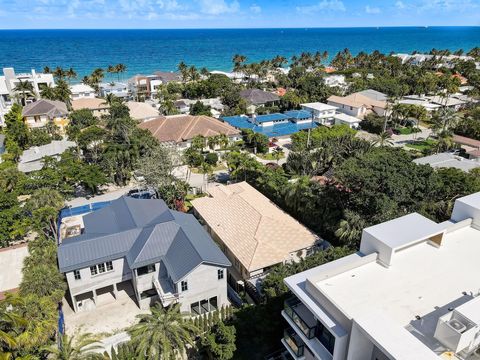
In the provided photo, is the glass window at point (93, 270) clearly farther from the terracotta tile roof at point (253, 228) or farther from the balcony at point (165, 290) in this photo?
the terracotta tile roof at point (253, 228)

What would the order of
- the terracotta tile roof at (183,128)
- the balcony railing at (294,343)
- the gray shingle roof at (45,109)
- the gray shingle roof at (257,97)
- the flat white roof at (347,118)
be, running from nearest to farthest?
the balcony railing at (294,343)
the terracotta tile roof at (183,128)
the gray shingle roof at (45,109)
the flat white roof at (347,118)
the gray shingle roof at (257,97)

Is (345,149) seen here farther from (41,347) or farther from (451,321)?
(41,347)

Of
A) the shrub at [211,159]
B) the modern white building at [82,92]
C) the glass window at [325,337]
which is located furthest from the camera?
the modern white building at [82,92]

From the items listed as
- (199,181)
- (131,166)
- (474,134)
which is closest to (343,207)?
(199,181)

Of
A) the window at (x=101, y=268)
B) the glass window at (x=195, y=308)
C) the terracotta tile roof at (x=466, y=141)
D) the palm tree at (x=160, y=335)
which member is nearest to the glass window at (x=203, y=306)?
the glass window at (x=195, y=308)

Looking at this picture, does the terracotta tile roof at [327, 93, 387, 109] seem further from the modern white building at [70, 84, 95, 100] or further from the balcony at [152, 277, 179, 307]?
the balcony at [152, 277, 179, 307]

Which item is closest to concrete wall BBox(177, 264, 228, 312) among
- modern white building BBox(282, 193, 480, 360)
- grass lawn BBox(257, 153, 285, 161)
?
modern white building BBox(282, 193, 480, 360)

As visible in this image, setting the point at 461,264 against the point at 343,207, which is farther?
the point at 343,207
